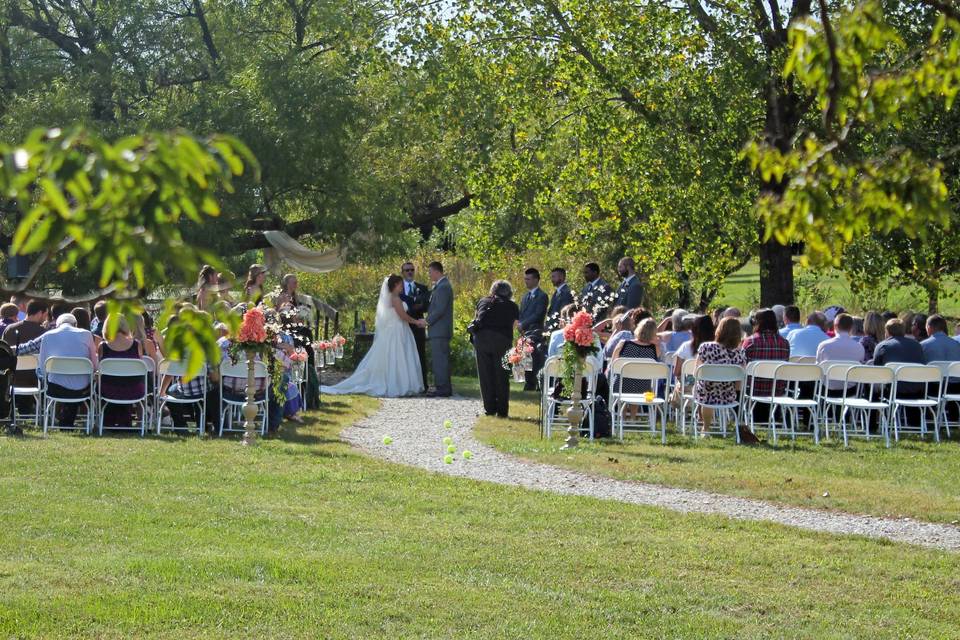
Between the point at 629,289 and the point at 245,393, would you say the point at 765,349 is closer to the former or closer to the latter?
the point at 629,289

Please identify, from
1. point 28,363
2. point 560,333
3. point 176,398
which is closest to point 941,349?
point 560,333

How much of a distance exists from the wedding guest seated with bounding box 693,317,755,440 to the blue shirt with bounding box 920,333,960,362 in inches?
114

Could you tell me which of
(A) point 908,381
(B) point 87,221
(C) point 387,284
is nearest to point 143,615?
(B) point 87,221

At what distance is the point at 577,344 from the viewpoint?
49.2 ft

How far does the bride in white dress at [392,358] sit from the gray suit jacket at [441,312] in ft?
1.20

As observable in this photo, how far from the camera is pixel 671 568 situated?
870cm

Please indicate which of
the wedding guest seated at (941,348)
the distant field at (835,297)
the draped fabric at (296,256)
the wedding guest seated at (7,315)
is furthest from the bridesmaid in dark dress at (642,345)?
the draped fabric at (296,256)

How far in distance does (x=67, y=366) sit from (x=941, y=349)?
10.7 meters

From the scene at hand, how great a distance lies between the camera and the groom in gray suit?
70.1 ft

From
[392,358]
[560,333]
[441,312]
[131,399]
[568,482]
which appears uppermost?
[441,312]

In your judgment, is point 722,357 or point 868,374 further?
point 868,374

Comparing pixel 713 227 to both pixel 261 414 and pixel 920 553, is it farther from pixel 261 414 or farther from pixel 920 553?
pixel 920 553

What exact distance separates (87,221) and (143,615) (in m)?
4.33

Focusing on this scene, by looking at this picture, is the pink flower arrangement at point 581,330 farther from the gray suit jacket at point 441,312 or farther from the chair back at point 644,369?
the gray suit jacket at point 441,312
